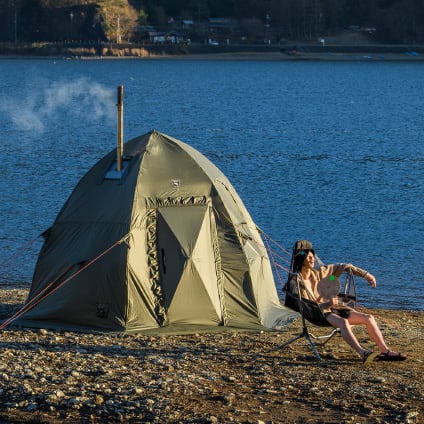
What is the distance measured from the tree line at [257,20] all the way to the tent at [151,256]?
497ft

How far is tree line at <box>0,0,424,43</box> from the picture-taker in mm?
161750

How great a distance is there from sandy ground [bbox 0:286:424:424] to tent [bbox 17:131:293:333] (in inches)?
15.3

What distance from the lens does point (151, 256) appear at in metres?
11.6

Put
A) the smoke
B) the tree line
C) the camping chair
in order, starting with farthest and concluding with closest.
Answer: the tree line → the smoke → the camping chair

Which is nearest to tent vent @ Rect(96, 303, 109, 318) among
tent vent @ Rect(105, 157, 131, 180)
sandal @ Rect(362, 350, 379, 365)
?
tent vent @ Rect(105, 157, 131, 180)

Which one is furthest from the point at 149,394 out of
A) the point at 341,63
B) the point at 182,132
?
the point at 341,63

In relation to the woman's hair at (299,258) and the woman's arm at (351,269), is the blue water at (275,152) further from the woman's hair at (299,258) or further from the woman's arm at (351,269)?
the woman's hair at (299,258)

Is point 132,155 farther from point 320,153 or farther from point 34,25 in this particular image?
point 34,25

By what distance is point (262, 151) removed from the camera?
137 ft

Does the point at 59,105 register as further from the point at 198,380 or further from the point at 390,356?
the point at 198,380

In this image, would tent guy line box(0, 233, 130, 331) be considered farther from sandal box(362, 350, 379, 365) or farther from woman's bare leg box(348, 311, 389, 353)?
Result: sandal box(362, 350, 379, 365)

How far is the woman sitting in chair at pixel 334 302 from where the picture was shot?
9.87m

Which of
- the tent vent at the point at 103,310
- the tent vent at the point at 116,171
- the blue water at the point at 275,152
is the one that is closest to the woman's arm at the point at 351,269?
the tent vent at the point at 103,310

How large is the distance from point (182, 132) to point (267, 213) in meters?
25.9
